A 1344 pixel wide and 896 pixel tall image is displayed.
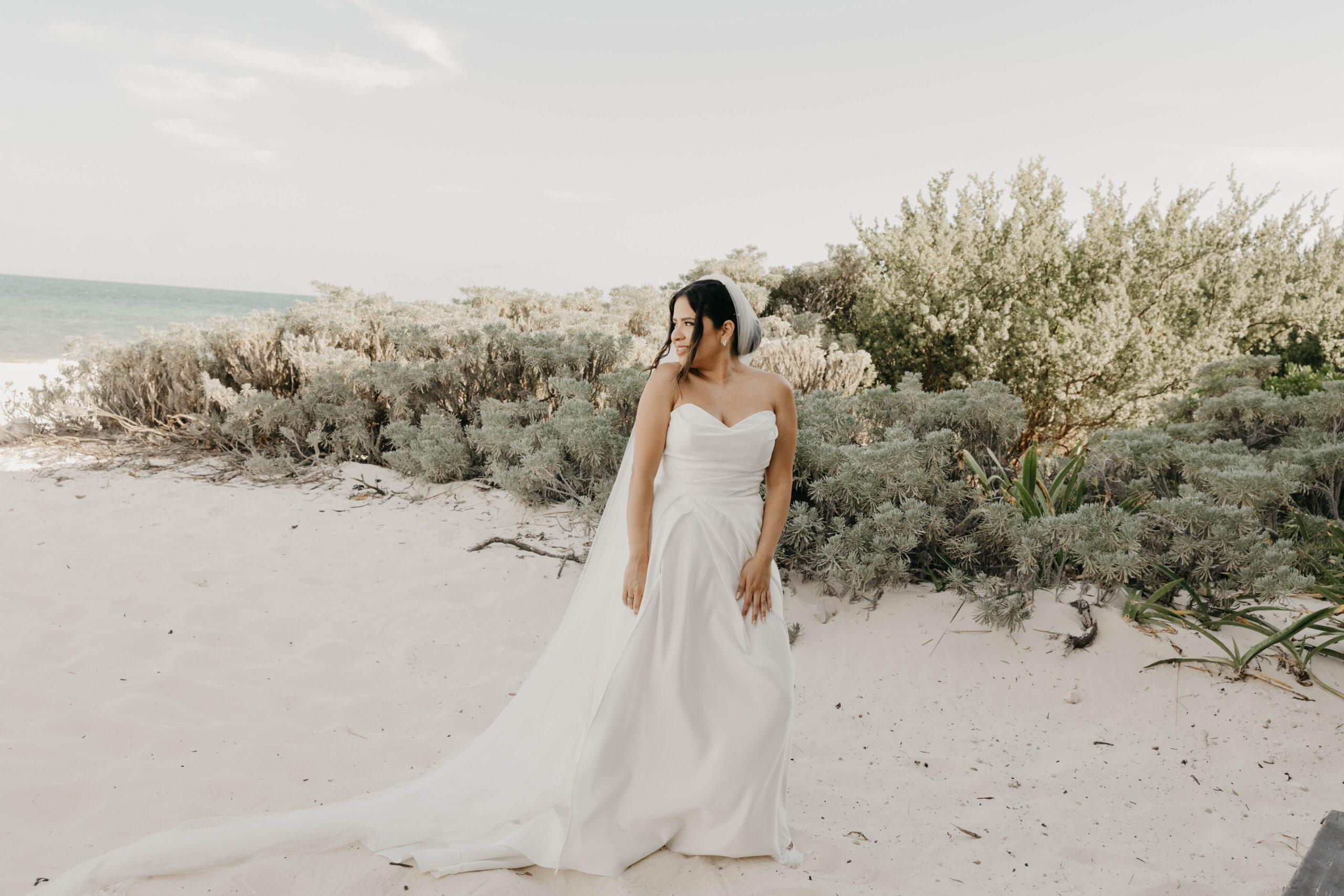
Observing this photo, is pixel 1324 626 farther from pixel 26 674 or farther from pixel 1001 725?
pixel 26 674

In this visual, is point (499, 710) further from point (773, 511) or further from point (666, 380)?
point (666, 380)

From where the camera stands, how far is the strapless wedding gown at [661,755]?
2395 mm

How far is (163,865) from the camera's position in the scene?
227 cm

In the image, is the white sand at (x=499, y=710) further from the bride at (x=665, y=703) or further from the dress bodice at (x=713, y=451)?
the dress bodice at (x=713, y=451)

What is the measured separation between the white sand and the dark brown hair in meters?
1.78

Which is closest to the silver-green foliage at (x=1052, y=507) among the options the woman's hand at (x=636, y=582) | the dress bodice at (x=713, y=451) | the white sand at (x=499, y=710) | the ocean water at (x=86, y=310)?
the white sand at (x=499, y=710)

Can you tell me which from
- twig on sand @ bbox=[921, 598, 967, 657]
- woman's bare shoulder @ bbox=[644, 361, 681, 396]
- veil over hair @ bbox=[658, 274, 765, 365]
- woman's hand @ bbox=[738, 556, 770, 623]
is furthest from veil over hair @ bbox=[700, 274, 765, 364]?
twig on sand @ bbox=[921, 598, 967, 657]

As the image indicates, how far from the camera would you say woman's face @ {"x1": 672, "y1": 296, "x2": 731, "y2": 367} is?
2.54m

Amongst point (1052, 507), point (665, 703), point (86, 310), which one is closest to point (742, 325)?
point (665, 703)

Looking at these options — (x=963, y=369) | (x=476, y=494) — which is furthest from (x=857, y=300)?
(x=476, y=494)

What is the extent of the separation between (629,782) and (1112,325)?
407 inches

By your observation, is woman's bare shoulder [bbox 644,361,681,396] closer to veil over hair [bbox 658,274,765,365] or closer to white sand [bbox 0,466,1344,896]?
veil over hair [bbox 658,274,765,365]

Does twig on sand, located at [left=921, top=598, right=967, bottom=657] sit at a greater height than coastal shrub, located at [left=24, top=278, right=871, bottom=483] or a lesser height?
lesser

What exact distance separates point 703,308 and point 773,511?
2.60ft
